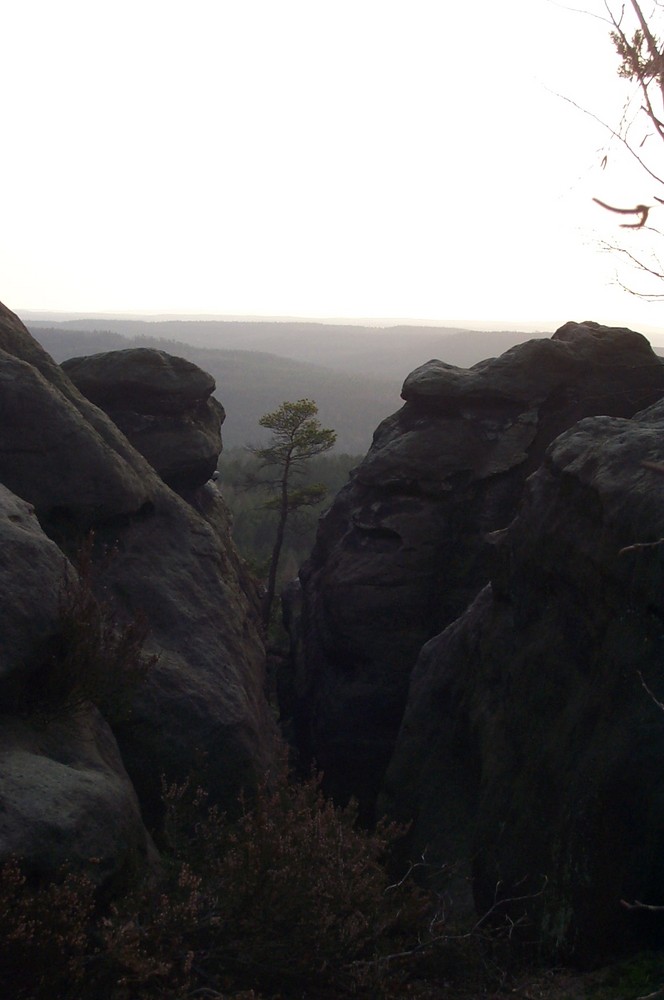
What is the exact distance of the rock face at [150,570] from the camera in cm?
978

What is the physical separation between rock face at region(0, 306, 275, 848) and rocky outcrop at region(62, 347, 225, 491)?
9.95 ft

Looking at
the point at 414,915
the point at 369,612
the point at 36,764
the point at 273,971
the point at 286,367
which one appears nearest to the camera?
the point at 273,971

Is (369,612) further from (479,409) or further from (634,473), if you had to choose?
(634,473)

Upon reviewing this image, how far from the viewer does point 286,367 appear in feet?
608

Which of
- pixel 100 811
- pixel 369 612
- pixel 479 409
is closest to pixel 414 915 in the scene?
pixel 100 811

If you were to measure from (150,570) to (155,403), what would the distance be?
19.4ft

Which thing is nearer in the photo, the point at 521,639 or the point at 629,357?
the point at 521,639

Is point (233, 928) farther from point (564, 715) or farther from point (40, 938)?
point (564, 715)

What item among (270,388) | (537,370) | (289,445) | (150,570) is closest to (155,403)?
(150,570)

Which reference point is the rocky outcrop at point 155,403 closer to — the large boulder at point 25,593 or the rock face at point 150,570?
the rock face at point 150,570

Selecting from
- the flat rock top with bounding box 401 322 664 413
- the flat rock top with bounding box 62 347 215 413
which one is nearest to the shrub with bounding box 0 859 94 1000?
the flat rock top with bounding box 62 347 215 413

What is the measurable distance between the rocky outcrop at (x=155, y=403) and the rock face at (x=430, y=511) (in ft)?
10.6

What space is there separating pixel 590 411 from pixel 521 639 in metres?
7.41

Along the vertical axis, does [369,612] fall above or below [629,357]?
below
